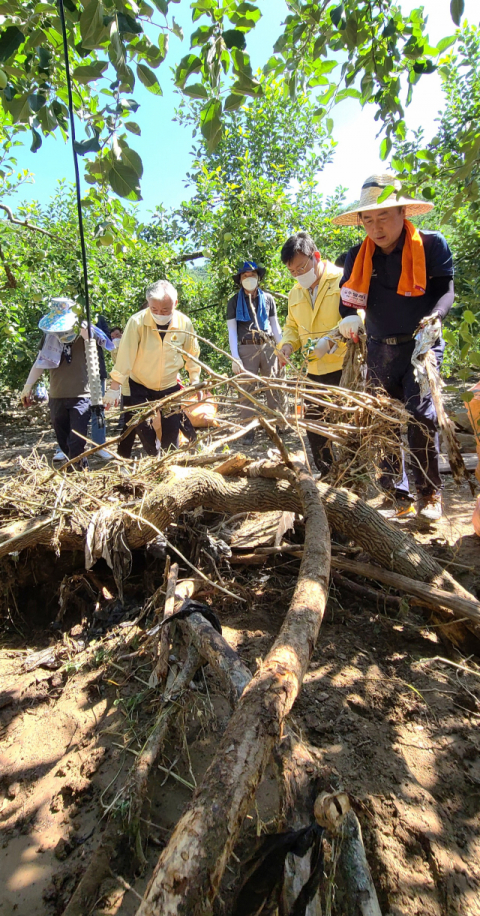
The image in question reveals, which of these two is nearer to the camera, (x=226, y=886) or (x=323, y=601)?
(x=226, y=886)

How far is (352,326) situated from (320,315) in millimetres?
841

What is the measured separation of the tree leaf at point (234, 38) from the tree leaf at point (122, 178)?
542 mm

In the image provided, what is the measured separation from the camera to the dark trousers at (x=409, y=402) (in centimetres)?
285

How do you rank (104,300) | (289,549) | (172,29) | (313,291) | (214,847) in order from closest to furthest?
1. (214,847)
2. (172,29)
3. (289,549)
4. (313,291)
5. (104,300)

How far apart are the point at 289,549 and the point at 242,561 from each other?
328 mm

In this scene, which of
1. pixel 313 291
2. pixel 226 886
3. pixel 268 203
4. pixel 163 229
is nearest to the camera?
pixel 226 886

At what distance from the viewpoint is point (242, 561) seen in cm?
280

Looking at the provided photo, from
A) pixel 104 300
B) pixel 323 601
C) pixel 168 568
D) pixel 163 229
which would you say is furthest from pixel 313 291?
pixel 163 229

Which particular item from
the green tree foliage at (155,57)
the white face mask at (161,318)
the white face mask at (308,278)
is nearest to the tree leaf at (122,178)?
the green tree foliage at (155,57)

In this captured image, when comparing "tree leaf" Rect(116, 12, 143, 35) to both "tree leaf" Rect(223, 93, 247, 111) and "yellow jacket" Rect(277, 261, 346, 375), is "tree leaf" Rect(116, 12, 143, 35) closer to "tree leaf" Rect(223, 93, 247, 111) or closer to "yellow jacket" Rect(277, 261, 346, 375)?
"tree leaf" Rect(223, 93, 247, 111)

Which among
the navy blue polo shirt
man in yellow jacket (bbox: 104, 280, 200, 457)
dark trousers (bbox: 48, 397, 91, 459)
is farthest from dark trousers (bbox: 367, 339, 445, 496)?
dark trousers (bbox: 48, 397, 91, 459)

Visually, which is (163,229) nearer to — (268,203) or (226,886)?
(268,203)

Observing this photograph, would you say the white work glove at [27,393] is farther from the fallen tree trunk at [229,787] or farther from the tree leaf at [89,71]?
the fallen tree trunk at [229,787]

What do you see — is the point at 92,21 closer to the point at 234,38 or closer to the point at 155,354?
the point at 234,38
